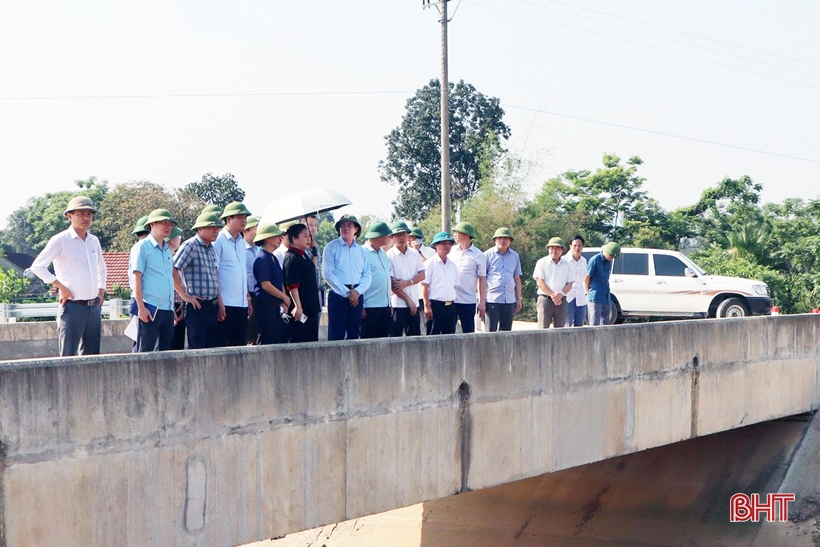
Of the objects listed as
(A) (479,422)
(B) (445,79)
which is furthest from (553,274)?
(B) (445,79)

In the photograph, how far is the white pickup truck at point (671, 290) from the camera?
64.8 feet

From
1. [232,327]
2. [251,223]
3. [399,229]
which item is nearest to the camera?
[232,327]

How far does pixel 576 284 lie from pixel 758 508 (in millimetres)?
3269

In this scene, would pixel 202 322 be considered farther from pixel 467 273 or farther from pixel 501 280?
pixel 501 280

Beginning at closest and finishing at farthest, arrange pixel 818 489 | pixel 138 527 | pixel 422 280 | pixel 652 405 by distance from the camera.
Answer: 1. pixel 138 527
2. pixel 652 405
3. pixel 422 280
4. pixel 818 489

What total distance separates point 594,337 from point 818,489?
4638mm

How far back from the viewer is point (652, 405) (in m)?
9.27

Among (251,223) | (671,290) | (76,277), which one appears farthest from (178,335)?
(671,290)

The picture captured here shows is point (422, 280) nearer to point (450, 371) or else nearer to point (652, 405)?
point (652, 405)

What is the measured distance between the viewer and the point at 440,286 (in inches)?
400

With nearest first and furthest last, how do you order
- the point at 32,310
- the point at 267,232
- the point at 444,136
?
the point at 267,232 < the point at 32,310 < the point at 444,136

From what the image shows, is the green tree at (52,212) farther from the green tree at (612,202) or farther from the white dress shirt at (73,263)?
the white dress shirt at (73,263)

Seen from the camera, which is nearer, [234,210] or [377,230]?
[234,210]

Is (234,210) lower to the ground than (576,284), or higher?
higher
